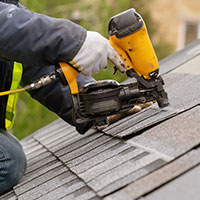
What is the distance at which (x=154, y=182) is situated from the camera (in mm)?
1164

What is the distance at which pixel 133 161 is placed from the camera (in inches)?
56.6

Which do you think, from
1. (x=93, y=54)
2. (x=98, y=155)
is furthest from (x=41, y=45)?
(x=98, y=155)

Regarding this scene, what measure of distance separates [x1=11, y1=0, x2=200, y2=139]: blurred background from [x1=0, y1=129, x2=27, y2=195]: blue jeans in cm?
502

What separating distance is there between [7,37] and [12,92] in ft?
1.49

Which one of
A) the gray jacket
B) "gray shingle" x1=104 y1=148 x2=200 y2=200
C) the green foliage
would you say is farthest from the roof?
the green foliage

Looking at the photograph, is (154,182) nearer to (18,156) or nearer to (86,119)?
(86,119)

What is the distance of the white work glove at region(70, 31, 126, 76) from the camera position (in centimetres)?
176

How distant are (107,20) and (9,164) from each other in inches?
283

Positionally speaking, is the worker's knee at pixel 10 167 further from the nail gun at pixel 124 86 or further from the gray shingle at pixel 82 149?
the nail gun at pixel 124 86

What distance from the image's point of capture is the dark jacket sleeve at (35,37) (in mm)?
1646

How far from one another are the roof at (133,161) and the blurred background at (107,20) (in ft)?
16.4

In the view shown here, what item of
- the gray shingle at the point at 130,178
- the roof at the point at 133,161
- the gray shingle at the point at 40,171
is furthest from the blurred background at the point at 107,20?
the gray shingle at the point at 130,178

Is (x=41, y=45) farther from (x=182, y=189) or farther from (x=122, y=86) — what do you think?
(x=182, y=189)

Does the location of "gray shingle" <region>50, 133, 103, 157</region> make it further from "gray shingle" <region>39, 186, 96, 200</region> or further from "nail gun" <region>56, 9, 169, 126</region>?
"gray shingle" <region>39, 186, 96, 200</region>
